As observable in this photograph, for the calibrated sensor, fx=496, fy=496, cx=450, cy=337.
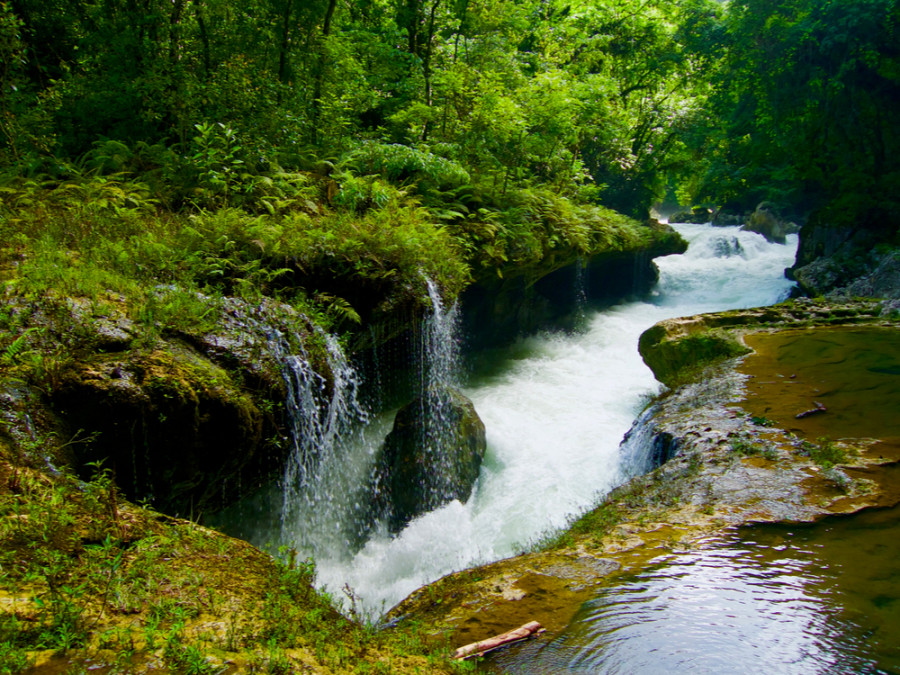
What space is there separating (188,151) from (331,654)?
27.4 feet

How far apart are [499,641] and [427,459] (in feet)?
14.0

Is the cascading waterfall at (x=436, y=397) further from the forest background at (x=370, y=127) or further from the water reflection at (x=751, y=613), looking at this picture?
the water reflection at (x=751, y=613)

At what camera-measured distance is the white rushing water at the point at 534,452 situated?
6.33 meters

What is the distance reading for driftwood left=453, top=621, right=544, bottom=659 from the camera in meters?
3.20

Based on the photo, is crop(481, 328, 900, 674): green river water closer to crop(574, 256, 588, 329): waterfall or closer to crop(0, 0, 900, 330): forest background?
crop(0, 0, 900, 330): forest background

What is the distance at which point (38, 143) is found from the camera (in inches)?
295


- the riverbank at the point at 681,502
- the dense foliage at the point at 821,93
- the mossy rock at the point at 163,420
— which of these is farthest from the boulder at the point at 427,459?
the dense foliage at the point at 821,93

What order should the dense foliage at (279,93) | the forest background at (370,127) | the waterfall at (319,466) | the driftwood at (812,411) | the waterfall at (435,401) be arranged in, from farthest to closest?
the dense foliage at (279,93), the waterfall at (435,401), the forest background at (370,127), the driftwood at (812,411), the waterfall at (319,466)

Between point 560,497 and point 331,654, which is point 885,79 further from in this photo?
point 331,654

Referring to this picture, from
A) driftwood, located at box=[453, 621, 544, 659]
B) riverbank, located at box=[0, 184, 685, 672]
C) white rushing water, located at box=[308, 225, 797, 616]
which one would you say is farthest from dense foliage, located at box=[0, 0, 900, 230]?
driftwood, located at box=[453, 621, 544, 659]

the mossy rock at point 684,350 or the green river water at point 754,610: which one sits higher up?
the mossy rock at point 684,350

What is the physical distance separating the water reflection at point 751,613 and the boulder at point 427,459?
382cm

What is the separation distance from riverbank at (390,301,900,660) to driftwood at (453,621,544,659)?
0.41ft

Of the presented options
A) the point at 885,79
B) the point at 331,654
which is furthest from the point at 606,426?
the point at 885,79
